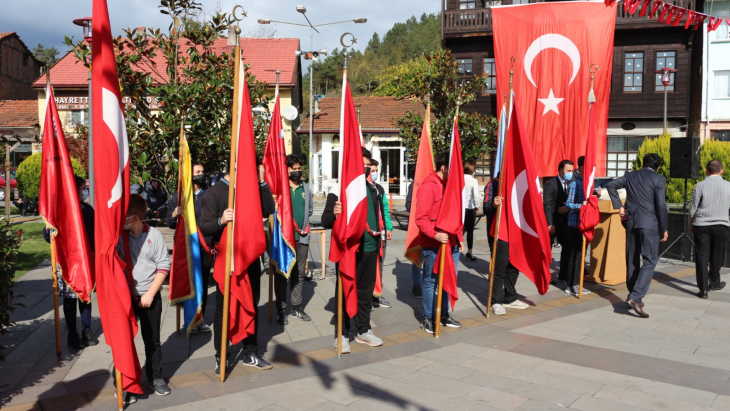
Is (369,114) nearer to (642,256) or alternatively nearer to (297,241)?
(297,241)

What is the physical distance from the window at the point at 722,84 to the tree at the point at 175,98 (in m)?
27.8

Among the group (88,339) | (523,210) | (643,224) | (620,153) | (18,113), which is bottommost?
(88,339)

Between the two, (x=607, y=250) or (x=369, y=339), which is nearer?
(x=369, y=339)

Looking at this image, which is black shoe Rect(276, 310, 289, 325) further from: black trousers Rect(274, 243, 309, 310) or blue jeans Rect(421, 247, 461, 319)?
blue jeans Rect(421, 247, 461, 319)

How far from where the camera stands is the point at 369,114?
1348 inches

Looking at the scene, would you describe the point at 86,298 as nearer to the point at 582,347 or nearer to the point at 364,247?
the point at 364,247

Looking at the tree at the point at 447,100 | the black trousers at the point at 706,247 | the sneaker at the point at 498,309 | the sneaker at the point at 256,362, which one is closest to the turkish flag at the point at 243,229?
the sneaker at the point at 256,362

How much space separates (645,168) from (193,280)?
5.90m

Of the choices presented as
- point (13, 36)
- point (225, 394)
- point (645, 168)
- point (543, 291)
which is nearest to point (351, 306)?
point (225, 394)

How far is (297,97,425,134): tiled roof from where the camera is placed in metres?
32.7

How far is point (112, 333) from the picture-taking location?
447 centimetres

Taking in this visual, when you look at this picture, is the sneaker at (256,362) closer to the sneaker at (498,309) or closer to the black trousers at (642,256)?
the sneaker at (498,309)

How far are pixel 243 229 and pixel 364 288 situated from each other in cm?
161

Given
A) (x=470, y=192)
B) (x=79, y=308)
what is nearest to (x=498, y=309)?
(x=470, y=192)
